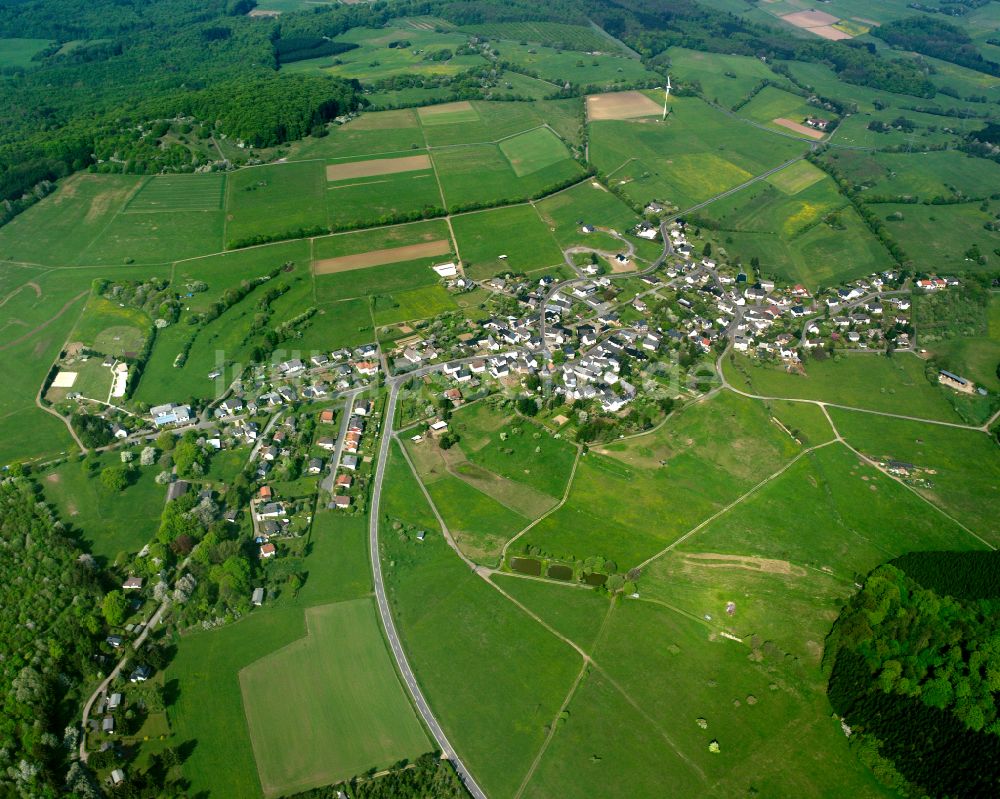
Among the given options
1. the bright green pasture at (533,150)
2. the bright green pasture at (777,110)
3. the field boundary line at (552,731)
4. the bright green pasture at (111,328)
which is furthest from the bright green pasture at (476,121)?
the field boundary line at (552,731)

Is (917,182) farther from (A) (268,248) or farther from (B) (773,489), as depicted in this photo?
(A) (268,248)

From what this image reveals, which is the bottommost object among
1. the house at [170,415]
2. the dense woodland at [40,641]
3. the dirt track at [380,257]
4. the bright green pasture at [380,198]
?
the dense woodland at [40,641]

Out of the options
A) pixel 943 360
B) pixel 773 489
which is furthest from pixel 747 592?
pixel 943 360

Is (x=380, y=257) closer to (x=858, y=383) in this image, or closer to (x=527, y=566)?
(x=527, y=566)

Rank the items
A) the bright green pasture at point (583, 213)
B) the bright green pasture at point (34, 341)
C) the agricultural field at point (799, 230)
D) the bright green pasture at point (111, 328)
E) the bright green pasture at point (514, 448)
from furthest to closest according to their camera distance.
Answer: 1. the bright green pasture at point (583, 213)
2. the agricultural field at point (799, 230)
3. the bright green pasture at point (111, 328)
4. the bright green pasture at point (34, 341)
5. the bright green pasture at point (514, 448)

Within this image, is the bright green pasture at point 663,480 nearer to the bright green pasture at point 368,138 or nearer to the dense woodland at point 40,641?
the dense woodland at point 40,641

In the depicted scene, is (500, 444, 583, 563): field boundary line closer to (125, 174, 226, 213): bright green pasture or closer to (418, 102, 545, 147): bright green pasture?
(125, 174, 226, 213): bright green pasture
